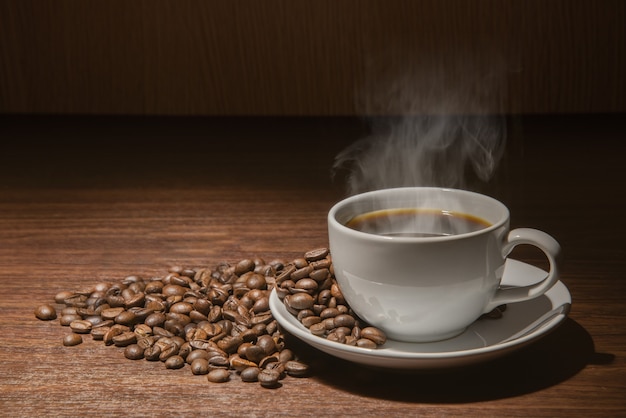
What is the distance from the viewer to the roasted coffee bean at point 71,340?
926 mm

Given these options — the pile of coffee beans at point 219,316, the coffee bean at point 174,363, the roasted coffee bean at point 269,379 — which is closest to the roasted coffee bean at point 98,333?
the pile of coffee beans at point 219,316

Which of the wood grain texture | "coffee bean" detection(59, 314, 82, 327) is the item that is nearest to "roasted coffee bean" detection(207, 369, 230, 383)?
"coffee bean" detection(59, 314, 82, 327)

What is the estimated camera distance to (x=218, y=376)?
818mm

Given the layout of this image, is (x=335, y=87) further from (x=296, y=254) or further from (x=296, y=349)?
(x=296, y=349)

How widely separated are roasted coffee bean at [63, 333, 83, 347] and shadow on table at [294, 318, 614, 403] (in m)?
0.26

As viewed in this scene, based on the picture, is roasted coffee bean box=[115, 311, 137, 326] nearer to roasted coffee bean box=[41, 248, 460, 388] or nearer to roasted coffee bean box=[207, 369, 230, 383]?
roasted coffee bean box=[41, 248, 460, 388]

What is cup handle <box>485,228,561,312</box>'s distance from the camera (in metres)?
0.81

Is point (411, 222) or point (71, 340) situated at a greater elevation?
point (411, 222)

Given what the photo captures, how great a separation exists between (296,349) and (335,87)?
136 cm

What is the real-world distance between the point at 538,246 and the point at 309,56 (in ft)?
4.62

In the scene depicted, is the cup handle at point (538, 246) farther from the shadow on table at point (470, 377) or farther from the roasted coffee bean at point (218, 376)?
the roasted coffee bean at point (218, 376)

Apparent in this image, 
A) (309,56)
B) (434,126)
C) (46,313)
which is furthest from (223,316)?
(434,126)

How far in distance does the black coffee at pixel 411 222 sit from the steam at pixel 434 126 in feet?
2.86

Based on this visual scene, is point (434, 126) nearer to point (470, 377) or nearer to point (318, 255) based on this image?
point (318, 255)
